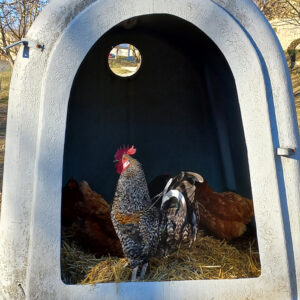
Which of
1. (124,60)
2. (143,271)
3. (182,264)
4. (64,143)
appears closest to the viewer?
(64,143)

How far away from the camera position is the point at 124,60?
343 cm

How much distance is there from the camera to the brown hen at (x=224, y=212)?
2.94m

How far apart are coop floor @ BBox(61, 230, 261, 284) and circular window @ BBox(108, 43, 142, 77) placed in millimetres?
1290

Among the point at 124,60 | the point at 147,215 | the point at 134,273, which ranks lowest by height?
the point at 134,273

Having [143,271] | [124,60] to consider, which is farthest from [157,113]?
[143,271]

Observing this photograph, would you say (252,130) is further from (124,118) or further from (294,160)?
(124,118)

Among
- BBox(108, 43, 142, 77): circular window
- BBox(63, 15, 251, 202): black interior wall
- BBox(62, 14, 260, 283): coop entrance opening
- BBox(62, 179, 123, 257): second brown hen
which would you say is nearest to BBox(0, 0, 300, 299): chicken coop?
BBox(62, 179, 123, 257): second brown hen

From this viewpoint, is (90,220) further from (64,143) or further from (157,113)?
(157,113)

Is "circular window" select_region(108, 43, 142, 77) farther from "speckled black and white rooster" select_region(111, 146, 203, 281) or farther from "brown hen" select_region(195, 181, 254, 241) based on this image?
"brown hen" select_region(195, 181, 254, 241)

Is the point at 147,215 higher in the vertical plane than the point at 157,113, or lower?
lower

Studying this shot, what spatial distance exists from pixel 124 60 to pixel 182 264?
1.60m

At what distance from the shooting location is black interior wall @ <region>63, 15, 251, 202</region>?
10.8 feet

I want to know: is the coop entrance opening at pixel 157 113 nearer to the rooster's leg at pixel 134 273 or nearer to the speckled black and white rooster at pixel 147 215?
the speckled black and white rooster at pixel 147 215

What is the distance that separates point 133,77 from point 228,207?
1234 mm
